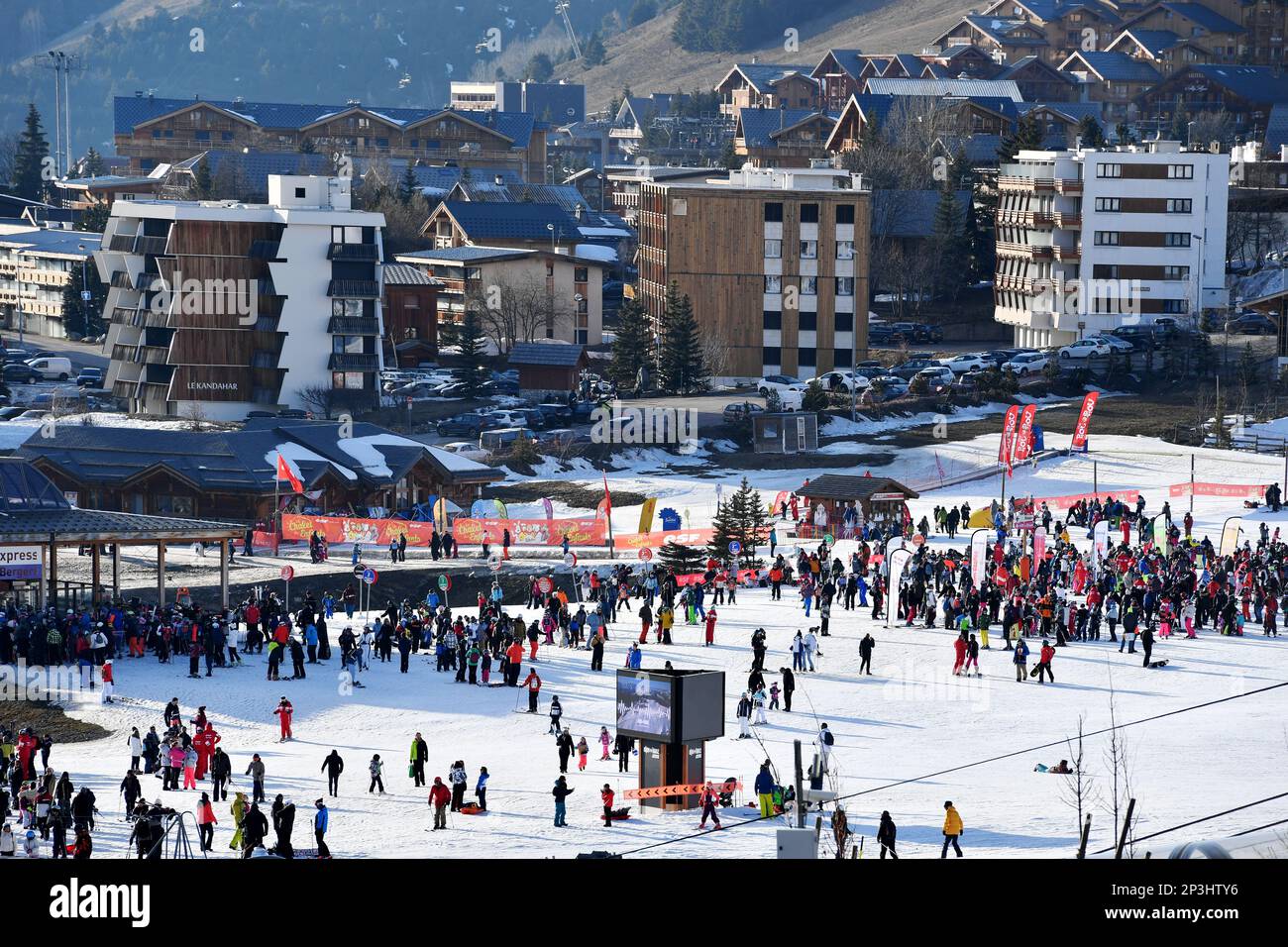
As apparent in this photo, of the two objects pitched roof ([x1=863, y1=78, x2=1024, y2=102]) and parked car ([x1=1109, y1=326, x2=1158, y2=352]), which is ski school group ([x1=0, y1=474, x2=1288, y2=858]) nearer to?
parked car ([x1=1109, y1=326, x2=1158, y2=352])

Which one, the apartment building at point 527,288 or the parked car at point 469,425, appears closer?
the parked car at point 469,425

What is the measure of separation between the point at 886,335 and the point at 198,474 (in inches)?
1784

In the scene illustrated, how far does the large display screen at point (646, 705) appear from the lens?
→ 29.6 m

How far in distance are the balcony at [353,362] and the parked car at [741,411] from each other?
50.3 feet

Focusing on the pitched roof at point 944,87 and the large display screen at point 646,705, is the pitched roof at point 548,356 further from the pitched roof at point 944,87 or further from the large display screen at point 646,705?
the pitched roof at point 944,87

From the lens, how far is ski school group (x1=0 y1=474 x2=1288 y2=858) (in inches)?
1202

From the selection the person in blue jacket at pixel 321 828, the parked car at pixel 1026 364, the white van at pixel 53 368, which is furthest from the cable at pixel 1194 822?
the white van at pixel 53 368

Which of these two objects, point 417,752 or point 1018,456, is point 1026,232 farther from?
point 417,752

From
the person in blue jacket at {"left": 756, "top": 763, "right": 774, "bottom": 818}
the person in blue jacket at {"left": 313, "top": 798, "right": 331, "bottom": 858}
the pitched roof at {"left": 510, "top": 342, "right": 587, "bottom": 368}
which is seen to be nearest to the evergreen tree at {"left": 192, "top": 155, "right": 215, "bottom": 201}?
the pitched roof at {"left": 510, "top": 342, "right": 587, "bottom": 368}

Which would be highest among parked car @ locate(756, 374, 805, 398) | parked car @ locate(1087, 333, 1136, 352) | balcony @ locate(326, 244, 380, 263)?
balcony @ locate(326, 244, 380, 263)

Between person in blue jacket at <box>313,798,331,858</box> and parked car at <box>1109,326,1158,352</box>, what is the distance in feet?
204

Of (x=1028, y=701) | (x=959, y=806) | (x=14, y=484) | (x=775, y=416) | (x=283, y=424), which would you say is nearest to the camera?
(x=959, y=806)
